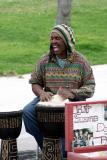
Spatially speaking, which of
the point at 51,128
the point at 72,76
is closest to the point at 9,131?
the point at 51,128

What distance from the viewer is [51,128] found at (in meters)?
5.96

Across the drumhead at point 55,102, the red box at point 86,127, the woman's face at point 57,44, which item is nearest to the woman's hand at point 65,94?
the drumhead at point 55,102

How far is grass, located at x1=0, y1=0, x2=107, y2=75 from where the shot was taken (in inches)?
526

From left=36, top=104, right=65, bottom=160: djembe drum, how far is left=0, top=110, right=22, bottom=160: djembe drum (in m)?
0.21

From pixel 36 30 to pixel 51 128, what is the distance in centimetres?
1221

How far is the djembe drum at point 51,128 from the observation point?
5.90m

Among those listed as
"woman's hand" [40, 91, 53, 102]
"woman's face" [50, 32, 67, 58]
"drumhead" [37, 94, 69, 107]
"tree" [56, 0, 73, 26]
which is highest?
"tree" [56, 0, 73, 26]

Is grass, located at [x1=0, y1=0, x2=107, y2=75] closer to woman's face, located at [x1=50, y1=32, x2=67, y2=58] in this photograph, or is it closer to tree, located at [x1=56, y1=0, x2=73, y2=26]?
tree, located at [x1=56, y1=0, x2=73, y2=26]

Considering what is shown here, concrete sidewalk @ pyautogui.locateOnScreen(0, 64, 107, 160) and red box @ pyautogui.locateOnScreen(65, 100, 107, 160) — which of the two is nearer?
red box @ pyautogui.locateOnScreen(65, 100, 107, 160)

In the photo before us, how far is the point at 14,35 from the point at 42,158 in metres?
11.1

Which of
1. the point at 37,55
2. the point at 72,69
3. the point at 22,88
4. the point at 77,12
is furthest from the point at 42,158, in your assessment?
the point at 77,12

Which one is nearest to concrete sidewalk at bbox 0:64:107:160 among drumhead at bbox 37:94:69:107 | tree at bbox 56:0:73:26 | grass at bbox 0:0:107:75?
grass at bbox 0:0:107:75

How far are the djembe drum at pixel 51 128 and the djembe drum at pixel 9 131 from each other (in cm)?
21

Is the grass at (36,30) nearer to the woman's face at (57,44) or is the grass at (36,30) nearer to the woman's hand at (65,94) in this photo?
the woman's face at (57,44)
